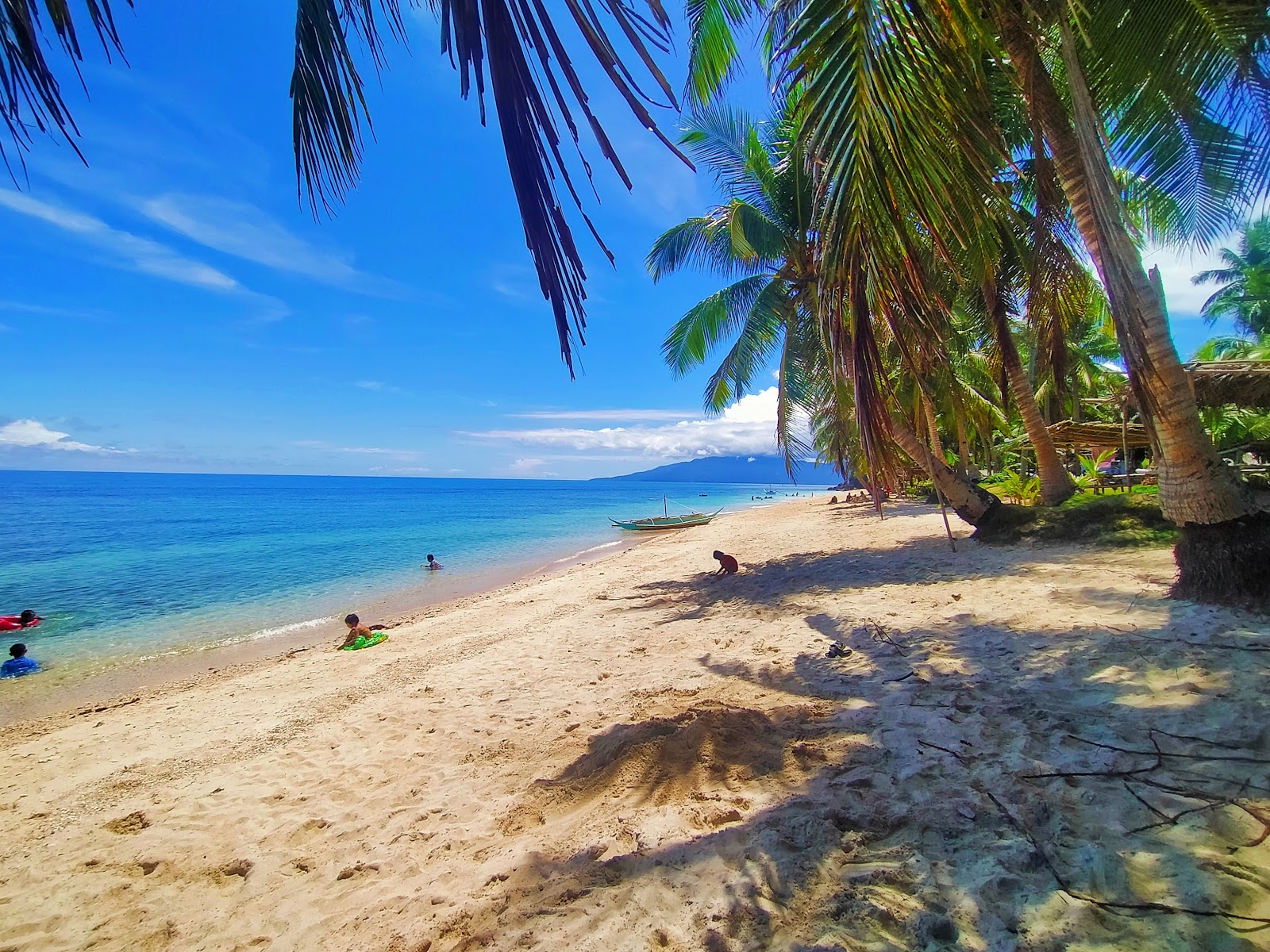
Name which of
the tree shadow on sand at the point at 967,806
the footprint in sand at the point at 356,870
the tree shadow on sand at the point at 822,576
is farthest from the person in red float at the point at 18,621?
the tree shadow on sand at the point at 967,806

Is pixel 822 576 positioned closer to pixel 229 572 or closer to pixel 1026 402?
pixel 1026 402

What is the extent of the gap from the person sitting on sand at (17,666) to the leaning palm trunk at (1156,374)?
14.5m

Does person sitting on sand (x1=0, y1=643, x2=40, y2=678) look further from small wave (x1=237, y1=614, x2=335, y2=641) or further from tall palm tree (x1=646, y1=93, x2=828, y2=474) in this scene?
tall palm tree (x1=646, y1=93, x2=828, y2=474)

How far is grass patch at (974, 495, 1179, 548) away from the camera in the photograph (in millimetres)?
7094

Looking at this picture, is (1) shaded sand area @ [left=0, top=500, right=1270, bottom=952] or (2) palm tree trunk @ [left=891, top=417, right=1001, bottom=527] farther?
(2) palm tree trunk @ [left=891, top=417, right=1001, bottom=527]

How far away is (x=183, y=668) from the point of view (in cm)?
909

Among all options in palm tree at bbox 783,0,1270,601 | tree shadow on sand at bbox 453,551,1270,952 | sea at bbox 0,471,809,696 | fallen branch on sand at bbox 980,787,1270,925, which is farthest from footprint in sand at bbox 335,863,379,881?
sea at bbox 0,471,809,696

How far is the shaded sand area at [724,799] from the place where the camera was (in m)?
1.88

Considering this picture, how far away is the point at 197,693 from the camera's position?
7.04 meters

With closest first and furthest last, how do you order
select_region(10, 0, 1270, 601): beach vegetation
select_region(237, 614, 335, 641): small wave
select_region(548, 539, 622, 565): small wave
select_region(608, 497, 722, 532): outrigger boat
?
select_region(10, 0, 1270, 601): beach vegetation, select_region(237, 614, 335, 641): small wave, select_region(548, 539, 622, 565): small wave, select_region(608, 497, 722, 532): outrigger boat

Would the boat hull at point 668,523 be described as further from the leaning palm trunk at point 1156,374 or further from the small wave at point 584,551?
the leaning palm trunk at point 1156,374

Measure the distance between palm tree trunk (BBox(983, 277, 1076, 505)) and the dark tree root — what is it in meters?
5.84

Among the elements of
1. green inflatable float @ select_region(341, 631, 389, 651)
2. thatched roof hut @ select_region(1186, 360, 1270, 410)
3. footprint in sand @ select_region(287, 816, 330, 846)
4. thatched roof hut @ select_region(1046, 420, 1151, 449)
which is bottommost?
green inflatable float @ select_region(341, 631, 389, 651)

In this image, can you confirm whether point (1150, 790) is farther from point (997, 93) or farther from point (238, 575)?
point (238, 575)
